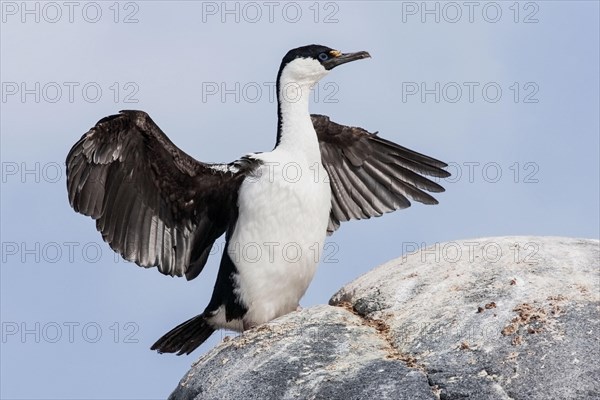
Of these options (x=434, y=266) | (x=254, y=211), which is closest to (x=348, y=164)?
(x=254, y=211)

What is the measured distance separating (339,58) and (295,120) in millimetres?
918

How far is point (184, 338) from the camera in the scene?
11.0 metres

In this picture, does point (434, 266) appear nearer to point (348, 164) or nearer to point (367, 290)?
point (367, 290)

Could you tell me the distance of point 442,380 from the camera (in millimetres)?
7973

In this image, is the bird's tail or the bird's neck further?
the bird's tail

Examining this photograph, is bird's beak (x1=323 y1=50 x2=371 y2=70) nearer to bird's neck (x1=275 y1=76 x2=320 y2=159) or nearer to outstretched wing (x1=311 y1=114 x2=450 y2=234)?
bird's neck (x1=275 y1=76 x2=320 y2=159)

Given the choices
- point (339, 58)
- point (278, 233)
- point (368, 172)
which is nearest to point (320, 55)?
point (339, 58)

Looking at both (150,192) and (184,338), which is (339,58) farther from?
(184,338)

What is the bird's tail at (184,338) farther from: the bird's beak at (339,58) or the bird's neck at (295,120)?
the bird's beak at (339,58)

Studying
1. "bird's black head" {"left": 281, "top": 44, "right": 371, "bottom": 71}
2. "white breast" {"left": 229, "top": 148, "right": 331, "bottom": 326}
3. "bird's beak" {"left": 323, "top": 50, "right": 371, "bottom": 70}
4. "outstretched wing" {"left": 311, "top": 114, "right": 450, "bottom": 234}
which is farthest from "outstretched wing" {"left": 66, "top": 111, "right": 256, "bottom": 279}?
"outstretched wing" {"left": 311, "top": 114, "right": 450, "bottom": 234}

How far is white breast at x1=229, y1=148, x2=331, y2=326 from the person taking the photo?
10086mm

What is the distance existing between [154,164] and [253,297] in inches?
66.6

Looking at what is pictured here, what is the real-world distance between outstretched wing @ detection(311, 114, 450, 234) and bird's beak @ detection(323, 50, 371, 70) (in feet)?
2.77

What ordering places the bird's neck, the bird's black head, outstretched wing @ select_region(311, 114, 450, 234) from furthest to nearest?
outstretched wing @ select_region(311, 114, 450, 234), the bird's black head, the bird's neck
